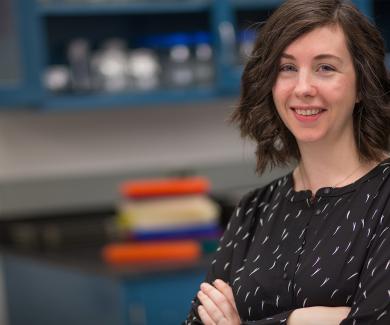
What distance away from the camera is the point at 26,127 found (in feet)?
13.0

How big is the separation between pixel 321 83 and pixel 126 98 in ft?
7.26

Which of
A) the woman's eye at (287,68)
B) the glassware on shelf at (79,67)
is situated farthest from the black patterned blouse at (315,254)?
the glassware on shelf at (79,67)

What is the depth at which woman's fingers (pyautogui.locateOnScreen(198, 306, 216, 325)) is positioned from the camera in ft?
5.92

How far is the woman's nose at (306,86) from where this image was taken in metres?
1.62

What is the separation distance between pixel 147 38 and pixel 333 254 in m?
2.62

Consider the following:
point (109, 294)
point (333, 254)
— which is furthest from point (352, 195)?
point (109, 294)

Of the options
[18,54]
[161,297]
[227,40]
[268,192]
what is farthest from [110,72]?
[268,192]

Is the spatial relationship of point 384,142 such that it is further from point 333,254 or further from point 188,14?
point 188,14

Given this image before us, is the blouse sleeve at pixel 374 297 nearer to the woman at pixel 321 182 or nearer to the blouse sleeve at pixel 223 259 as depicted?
the woman at pixel 321 182

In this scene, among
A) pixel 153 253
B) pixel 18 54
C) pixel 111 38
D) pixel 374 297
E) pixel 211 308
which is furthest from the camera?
pixel 111 38

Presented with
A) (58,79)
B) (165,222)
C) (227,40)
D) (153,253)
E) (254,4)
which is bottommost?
(153,253)

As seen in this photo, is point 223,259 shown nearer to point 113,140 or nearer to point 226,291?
point 226,291

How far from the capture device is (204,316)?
1.82m

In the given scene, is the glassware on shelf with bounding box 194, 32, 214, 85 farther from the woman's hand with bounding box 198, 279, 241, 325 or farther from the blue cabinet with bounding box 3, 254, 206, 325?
the woman's hand with bounding box 198, 279, 241, 325
